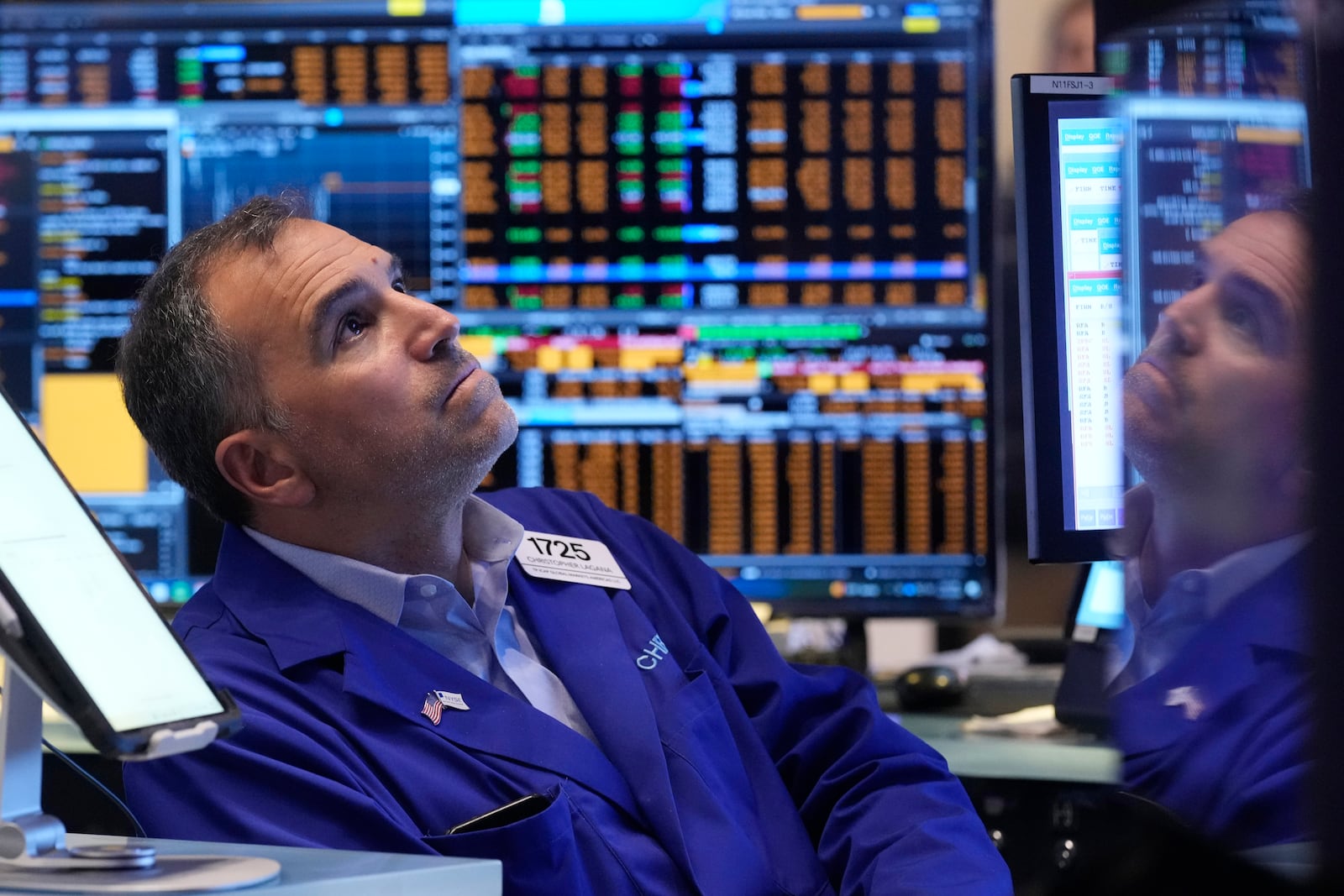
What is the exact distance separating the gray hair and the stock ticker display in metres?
0.68

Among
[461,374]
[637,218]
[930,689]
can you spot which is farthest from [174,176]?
[930,689]

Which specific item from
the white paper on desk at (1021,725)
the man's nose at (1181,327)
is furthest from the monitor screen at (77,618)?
the white paper on desk at (1021,725)

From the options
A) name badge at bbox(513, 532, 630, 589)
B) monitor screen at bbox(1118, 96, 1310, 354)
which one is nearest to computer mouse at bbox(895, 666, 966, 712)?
name badge at bbox(513, 532, 630, 589)

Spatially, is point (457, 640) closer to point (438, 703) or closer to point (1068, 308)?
point (438, 703)

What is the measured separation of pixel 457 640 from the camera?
1525 millimetres

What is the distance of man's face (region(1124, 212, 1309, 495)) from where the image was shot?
0.41 metres

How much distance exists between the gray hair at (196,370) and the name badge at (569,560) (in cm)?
31

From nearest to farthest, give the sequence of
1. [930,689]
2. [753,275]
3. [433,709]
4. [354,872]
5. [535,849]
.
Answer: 1. [354,872]
2. [535,849]
3. [433,709]
4. [930,689]
5. [753,275]

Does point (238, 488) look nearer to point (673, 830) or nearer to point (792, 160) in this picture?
point (673, 830)

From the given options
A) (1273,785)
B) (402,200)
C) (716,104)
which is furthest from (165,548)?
(1273,785)

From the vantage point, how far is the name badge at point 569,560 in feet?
5.28

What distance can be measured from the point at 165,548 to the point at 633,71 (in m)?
1.07

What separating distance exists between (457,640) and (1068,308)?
740mm

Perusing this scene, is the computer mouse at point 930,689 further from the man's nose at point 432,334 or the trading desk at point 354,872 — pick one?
the trading desk at point 354,872
